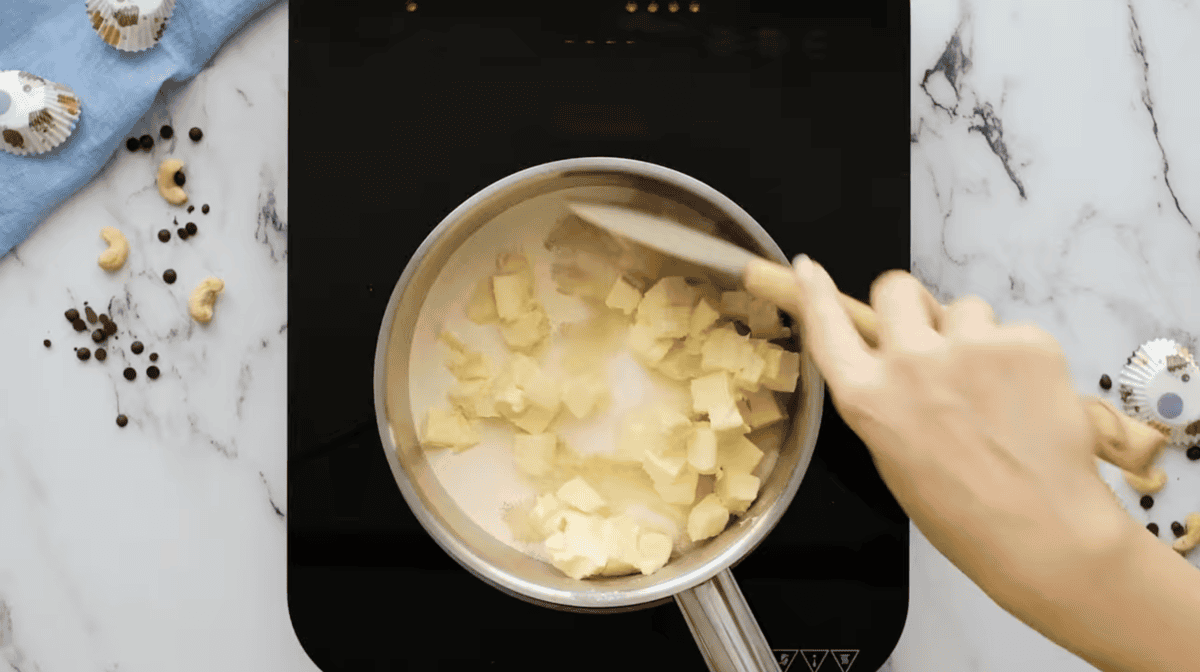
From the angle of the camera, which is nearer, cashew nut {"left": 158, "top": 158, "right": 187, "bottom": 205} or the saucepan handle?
the saucepan handle

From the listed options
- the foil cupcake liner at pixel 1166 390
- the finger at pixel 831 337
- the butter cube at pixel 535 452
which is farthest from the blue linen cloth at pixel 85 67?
the foil cupcake liner at pixel 1166 390

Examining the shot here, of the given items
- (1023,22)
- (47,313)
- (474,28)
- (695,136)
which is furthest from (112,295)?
(1023,22)

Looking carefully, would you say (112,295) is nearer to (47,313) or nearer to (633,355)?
(47,313)

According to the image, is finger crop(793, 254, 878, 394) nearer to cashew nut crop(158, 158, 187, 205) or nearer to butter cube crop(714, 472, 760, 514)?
butter cube crop(714, 472, 760, 514)

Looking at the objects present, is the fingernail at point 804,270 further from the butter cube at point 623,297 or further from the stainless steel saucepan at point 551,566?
the butter cube at point 623,297

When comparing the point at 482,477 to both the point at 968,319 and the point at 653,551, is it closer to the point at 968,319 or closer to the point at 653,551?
the point at 653,551

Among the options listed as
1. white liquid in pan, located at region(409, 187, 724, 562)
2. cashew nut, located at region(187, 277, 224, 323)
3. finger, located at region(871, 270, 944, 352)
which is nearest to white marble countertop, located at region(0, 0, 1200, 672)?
cashew nut, located at region(187, 277, 224, 323)

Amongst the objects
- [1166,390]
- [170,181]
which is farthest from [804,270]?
[170,181]
